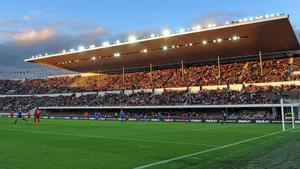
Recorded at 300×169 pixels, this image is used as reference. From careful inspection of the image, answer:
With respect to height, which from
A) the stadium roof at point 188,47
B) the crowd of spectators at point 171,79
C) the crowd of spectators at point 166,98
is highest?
the stadium roof at point 188,47

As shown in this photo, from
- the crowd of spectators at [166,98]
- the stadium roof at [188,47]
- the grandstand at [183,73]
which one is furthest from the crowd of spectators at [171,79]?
the crowd of spectators at [166,98]

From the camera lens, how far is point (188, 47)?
69.4 m

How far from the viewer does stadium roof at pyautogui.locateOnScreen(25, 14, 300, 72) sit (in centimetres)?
5806

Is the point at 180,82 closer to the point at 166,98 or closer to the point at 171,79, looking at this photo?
the point at 171,79

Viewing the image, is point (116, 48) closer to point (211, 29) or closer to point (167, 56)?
point (167, 56)

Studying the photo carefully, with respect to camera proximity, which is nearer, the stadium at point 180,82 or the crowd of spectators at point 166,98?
the stadium at point 180,82

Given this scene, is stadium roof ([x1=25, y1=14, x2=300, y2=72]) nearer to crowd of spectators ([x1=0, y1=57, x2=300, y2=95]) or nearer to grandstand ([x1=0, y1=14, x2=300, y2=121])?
grandstand ([x1=0, y1=14, x2=300, y2=121])

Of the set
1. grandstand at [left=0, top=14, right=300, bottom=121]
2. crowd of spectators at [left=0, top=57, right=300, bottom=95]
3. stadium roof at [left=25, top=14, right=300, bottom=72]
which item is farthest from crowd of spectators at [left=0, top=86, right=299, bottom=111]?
stadium roof at [left=25, top=14, right=300, bottom=72]

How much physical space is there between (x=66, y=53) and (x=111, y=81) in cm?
1209

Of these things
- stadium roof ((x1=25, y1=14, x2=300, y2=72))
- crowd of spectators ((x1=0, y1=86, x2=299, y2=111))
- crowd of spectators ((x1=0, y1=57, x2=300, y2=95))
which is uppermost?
stadium roof ((x1=25, y1=14, x2=300, y2=72))

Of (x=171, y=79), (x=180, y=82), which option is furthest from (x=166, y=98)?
(x=171, y=79)

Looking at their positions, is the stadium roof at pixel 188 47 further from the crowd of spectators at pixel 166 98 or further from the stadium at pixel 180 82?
the crowd of spectators at pixel 166 98

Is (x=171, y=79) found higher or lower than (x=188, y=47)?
lower

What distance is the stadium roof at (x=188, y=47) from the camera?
58.1 meters
